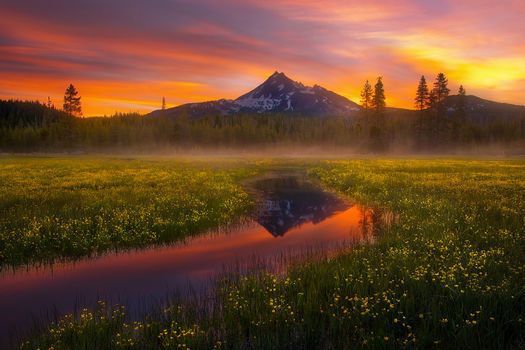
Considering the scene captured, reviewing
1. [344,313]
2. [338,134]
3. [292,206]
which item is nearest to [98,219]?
[292,206]

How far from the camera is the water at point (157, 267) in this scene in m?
9.29

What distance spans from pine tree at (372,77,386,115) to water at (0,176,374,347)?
3883 inches

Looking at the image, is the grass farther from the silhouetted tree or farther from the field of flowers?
the silhouetted tree

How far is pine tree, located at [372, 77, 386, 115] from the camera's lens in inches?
4387

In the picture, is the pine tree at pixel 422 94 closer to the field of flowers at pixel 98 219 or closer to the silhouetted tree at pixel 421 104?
the silhouetted tree at pixel 421 104

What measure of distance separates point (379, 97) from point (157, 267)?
365ft

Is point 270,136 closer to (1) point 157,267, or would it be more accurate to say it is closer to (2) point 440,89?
(2) point 440,89

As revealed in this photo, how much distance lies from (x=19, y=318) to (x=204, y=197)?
1639 cm

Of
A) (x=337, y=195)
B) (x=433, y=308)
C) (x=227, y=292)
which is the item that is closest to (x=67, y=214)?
(x=227, y=292)

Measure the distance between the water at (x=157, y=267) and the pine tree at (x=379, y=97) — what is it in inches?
3883

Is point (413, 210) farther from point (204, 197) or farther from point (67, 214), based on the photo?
point (67, 214)

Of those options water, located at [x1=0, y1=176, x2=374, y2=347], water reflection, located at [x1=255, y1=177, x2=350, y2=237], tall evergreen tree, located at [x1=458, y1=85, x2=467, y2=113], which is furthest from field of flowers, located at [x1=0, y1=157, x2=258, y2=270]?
tall evergreen tree, located at [x1=458, y1=85, x2=467, y2=113]

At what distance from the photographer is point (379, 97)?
11262 centimetres

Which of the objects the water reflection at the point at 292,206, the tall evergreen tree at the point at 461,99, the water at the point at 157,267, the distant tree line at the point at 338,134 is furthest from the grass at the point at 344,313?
the tall evergreen tree at the point at 461,99
